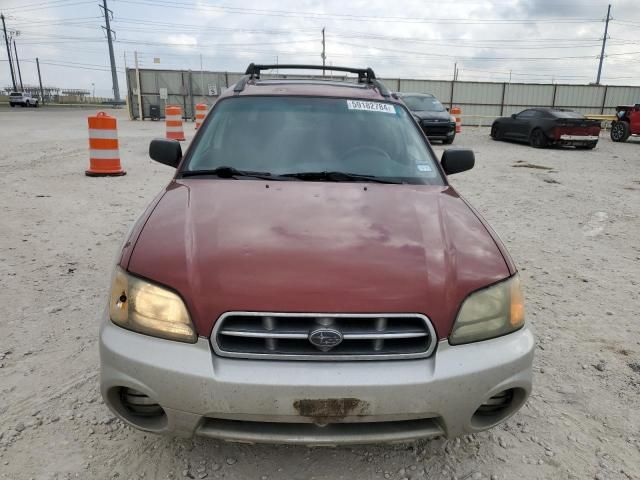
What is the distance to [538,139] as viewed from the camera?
15.9 m

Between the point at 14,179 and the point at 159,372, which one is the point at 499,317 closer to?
the point at 159,372

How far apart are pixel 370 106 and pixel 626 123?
1936cm

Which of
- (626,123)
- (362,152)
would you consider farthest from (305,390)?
(626,123)

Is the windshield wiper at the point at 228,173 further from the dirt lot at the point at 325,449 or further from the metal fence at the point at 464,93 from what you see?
the metal fence at the point at 464,93

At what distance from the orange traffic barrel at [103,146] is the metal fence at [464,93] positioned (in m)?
18.8

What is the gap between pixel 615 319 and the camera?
354cm

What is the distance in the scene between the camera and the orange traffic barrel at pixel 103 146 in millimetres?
7992

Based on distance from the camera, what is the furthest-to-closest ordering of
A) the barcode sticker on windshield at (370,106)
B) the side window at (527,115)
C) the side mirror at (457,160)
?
the side window at (527,115), the side mirror at (457,160), the barcode sticker on windshield at (370,106)

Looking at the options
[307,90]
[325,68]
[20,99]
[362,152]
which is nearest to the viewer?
[362,152]

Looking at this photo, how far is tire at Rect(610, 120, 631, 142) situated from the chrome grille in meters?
20.8

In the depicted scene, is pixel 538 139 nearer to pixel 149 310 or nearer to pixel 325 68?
pixel 325 68

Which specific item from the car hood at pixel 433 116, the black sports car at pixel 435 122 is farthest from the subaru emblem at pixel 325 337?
the car hood at pixel 433 116

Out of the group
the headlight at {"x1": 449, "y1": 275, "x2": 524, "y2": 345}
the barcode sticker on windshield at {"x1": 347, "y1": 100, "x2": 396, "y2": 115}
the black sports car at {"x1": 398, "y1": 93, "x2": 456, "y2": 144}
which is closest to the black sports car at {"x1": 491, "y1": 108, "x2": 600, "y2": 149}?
the black sports car at {"x1": 398, "y1": 93, "x2": 456, "y2": 144}

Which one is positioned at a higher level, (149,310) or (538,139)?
(149,310)
